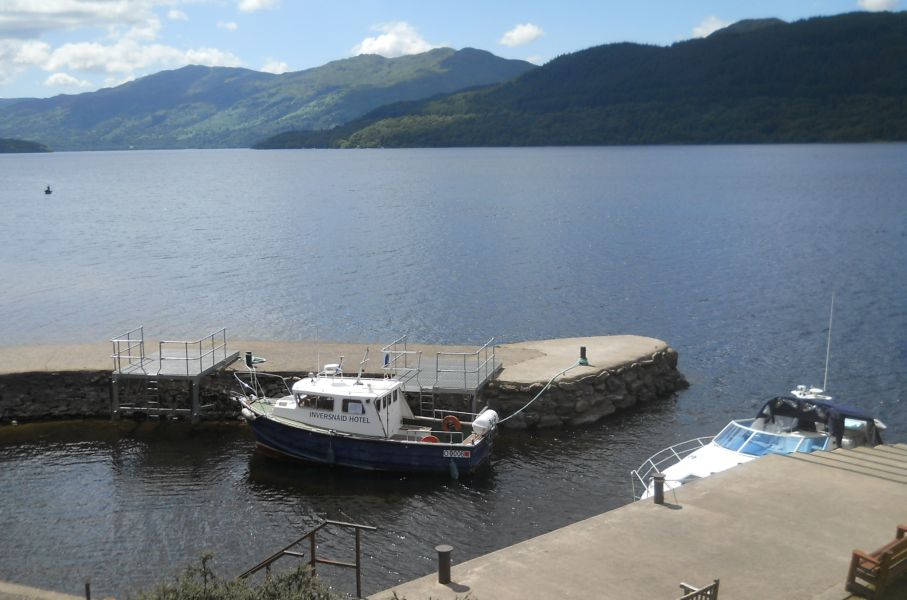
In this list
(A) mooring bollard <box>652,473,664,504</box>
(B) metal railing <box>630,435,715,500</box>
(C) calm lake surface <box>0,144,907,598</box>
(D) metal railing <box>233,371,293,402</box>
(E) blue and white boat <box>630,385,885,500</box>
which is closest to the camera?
(A) mooring bollard <box>652,473,664,504</box>

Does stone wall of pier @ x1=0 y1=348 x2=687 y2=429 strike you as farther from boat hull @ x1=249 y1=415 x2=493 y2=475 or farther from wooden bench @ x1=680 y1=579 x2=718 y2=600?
wooden bench @ x1=680 y1=579 x2=718 y2=600

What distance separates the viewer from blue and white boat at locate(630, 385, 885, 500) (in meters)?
25.5

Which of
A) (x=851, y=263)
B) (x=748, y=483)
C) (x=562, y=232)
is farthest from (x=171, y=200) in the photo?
(x=748, y=483)

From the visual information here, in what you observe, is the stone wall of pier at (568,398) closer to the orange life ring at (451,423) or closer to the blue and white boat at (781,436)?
the orange life ring at (451,423)

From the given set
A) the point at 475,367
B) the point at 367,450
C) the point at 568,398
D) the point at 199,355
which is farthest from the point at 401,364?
the point at 199,355

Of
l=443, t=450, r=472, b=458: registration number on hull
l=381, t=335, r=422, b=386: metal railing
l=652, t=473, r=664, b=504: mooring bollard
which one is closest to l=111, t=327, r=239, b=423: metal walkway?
l=381, t=335, r=422, b=386: metal railing

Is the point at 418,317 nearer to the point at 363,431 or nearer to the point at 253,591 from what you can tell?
the point at 363,431

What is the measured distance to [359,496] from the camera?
27.8m

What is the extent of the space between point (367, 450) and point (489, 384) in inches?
275

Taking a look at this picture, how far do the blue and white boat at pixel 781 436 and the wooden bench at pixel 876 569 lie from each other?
8.11 meters

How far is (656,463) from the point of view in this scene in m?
30.0

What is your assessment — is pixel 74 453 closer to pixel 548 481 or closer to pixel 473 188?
pixel 548 481

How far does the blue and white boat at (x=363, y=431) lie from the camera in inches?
1142

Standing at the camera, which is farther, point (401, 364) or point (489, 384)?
point (401, 364)
